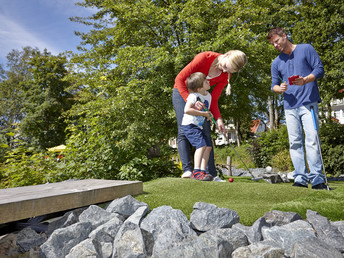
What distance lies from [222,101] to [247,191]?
303 centimetres

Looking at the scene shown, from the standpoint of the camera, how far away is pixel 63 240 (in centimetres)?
205

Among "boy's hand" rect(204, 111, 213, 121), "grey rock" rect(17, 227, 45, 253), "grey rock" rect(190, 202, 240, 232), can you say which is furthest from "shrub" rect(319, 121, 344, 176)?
"grey rock" rect(17, 227, 45, 253)

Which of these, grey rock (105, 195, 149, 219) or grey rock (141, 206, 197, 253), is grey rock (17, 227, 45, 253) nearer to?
grey rock (105, 195, 149, 219)

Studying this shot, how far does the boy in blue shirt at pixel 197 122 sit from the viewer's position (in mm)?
3828

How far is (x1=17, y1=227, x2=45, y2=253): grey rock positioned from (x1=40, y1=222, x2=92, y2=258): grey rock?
247 millimetres

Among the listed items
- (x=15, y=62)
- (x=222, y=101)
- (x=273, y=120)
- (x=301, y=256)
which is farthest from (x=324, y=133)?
(x=15, y=62)

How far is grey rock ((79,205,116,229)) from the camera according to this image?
91.0 inches

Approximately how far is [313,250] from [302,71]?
107 inches

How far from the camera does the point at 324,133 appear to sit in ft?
30.9

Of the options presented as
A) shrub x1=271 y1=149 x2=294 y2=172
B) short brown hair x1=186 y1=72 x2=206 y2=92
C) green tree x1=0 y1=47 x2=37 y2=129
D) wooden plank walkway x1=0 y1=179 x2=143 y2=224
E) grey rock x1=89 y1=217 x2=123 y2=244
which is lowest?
shrub x1=271 y1=149 x2=294 y2=172

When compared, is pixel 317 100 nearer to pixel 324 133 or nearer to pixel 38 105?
pixel 324 133

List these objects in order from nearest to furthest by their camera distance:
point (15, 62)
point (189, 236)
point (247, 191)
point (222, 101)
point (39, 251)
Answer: point (189, 236) < point (39, 251) < point (247, 191) < point (222, 101) < point (15, 62)

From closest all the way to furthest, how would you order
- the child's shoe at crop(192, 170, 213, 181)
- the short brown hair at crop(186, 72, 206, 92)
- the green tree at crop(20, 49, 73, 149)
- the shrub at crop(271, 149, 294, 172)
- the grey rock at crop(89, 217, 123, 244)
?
the grey rock at crop(89, 217, 123, 244), the child's shoe at crop(192, 170, 213, 181), the short brown hair at crop(186, 72, 206, 92), the shrub at crop(271, 149, 294, 172), the green tree at crop(20, 49, 73, 149)

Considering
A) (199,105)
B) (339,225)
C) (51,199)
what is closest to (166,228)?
(51,199)
